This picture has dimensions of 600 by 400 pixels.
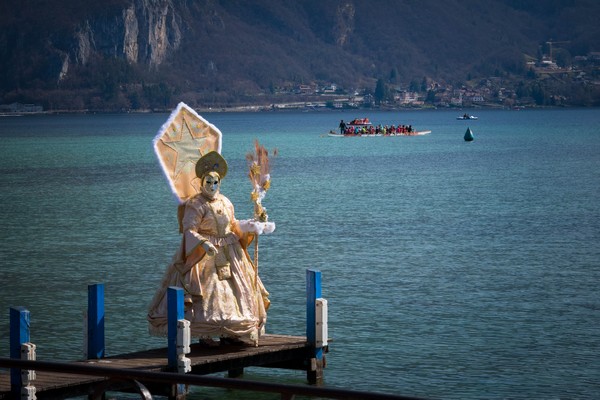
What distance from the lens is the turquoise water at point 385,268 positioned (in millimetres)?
19719

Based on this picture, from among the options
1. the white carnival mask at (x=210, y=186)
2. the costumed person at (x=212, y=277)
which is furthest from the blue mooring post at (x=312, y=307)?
the white carnival mask at (x=210, y=186)

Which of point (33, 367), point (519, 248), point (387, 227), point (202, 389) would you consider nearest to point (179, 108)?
point (202, 389)

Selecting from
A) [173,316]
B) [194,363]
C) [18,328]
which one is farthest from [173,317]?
[18,328]

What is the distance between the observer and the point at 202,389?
704 inches

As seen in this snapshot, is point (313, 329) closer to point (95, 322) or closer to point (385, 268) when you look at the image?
point (95, 322)

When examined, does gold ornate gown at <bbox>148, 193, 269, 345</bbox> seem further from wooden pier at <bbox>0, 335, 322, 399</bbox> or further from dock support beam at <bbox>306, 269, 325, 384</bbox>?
dock support beam at <bbox>306, 269, 325, 384</bbox>

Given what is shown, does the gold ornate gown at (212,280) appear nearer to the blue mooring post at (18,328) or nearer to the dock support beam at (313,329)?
the dock support beam at (313,329)

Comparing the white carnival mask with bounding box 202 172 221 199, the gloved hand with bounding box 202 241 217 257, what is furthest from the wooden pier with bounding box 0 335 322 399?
the white carnival mask with bounding box 202 172 221 199

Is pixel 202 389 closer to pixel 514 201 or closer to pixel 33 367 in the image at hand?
pixel 33 367

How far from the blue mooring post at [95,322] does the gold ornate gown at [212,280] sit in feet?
2.02

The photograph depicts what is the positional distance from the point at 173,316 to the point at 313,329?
2.09 m

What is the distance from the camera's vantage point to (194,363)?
15.3 meters

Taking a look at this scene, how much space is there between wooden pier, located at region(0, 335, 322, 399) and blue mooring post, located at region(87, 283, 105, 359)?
263mm

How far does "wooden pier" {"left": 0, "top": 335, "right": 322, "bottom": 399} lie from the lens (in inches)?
565
